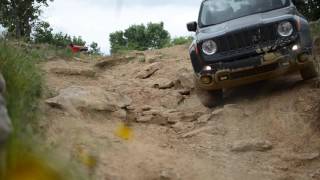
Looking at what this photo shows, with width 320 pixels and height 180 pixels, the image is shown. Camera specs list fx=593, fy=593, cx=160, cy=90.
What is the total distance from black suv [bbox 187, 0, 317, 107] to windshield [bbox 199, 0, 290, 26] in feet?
0.76

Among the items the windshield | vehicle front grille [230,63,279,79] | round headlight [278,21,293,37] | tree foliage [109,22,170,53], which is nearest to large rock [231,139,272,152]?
vehicle front grille [230,63,279,79]

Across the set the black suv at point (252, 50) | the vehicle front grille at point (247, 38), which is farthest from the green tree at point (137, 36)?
the vehicle front grille at point (247, 38)

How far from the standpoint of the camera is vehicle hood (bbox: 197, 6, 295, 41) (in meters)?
8.85

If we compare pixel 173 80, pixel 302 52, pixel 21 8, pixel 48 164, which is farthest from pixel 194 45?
pixel 21 8

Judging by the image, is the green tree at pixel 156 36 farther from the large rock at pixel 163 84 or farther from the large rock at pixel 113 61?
the large rock at pixel 163 84

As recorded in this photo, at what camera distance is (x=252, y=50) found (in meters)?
8.73

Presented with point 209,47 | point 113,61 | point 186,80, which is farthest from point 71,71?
point 113,61

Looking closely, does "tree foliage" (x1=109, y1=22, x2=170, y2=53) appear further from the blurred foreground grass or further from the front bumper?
the blurred foreground grass

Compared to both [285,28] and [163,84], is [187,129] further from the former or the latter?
[163,84]

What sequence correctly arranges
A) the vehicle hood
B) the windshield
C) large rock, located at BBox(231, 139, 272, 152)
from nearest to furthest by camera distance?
1. large rock, located at BBox(231, 139, 272, 152)
2. the vehicle hood
3. the windshield

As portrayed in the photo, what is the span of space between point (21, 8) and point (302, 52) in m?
14.7

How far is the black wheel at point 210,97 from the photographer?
948 cm

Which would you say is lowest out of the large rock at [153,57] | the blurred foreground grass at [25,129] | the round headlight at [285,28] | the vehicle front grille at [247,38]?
the blurred foreground grass at [25,129]

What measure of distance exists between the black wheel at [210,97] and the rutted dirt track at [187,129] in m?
0.15
